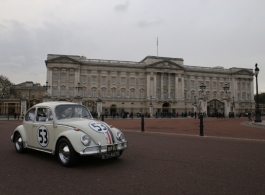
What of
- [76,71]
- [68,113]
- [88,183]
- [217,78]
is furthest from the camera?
[217,78]

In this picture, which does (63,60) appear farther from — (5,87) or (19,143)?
(19,143)

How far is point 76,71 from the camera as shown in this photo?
206 feet

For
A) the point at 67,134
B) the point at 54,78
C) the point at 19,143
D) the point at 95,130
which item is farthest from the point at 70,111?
the point at 54,78

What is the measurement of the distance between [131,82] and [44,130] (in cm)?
6168

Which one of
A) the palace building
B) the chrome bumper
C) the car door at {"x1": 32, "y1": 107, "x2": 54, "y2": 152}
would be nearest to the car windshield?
the car door at {"x1": 32, "y1": 107, "x2": 54, "y2": 152}

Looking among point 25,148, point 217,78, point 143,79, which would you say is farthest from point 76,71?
point 25,148

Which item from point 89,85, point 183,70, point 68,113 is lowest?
point 68,113

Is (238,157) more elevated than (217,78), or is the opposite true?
(217,78)

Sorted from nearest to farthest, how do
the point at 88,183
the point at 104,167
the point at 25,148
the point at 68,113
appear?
the point at 88,183, the point at 104,167, the point at 68,113, the point at 25,148

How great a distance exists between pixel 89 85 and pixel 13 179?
61.2 meters

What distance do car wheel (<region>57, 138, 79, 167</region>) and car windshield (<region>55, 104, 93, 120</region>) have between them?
0.89 meters

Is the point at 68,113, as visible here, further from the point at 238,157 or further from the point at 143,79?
the point at 143,79

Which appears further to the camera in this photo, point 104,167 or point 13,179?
point 104,167

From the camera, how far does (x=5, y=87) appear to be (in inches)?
2753
